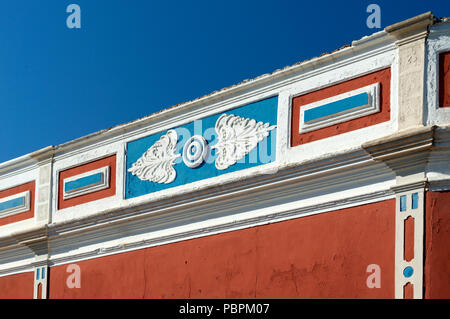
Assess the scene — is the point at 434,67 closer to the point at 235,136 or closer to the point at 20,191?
the point at 235,136

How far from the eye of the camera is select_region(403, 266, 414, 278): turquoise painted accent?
322 inches

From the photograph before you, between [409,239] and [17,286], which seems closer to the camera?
[409,239]

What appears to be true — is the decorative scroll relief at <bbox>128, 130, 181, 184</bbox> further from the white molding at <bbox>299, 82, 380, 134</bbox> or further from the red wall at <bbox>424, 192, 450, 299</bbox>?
the red wall at <bbox>424, 192, 450, 299</bbox>

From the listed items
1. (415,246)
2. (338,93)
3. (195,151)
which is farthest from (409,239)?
(195,151)

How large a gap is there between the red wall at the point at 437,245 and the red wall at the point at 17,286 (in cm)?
610

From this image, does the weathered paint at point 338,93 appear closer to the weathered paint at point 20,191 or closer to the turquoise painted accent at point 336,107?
the turquoise painted accent at point 336,107

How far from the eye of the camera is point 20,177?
12.8m

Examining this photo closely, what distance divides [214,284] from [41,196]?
11.7ft

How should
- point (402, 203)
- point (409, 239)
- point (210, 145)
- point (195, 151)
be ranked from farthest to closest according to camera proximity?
point (195, 151) → point (210, 145) → point (402, 203) → point (409, 239)

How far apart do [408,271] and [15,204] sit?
6551 mm

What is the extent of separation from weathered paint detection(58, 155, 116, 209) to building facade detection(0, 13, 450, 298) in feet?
0.07

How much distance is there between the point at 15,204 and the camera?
1270cm

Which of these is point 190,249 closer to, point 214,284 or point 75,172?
point 214,284
